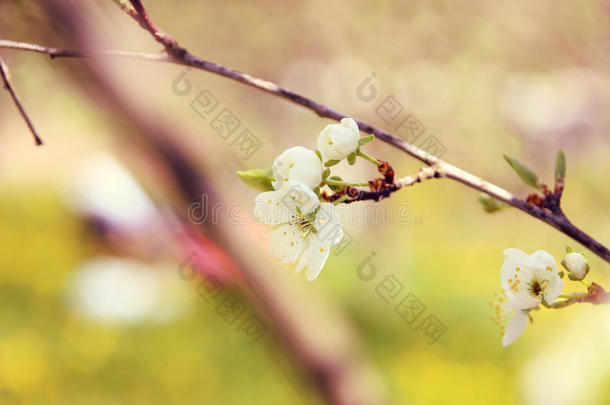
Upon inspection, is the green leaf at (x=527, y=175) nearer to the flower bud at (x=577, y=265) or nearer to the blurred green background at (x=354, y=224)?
the flower bud at (x=577, y=265)

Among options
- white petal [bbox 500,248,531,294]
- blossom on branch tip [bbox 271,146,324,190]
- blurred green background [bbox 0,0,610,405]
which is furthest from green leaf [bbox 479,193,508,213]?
blurred green background [bbox 0,0,610,405]

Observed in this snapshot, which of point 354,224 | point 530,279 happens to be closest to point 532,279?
point 530,279

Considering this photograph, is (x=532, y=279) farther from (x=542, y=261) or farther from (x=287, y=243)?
(x=287, y=243)

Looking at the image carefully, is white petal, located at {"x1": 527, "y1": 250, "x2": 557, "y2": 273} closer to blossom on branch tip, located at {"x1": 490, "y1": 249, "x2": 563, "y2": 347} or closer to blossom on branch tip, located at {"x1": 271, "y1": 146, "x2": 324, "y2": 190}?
blossom on branch tip, located at {"x1": 490, "y1": 249, "x2": 563, "y2": 347}

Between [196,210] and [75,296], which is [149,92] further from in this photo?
[75,296]

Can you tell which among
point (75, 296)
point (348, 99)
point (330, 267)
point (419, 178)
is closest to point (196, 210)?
point (419, 178)
